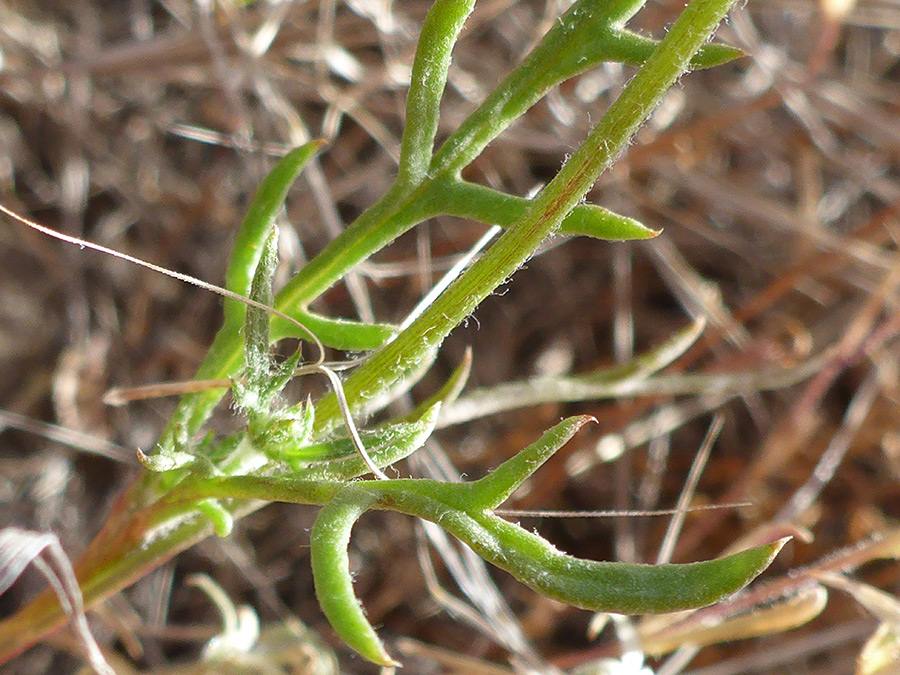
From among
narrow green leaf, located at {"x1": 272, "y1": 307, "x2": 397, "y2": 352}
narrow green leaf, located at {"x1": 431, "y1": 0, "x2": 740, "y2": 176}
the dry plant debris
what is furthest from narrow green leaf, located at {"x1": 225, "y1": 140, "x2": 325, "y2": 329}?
the dry plant debris

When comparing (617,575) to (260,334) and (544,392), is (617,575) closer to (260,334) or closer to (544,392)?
(260,334)

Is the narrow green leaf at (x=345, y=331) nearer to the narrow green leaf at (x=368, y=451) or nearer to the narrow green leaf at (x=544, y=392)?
the narrow green leaf at (x=368, y=451)

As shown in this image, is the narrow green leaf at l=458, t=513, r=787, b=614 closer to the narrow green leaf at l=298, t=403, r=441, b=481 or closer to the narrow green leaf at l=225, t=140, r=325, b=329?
the narrow green leaf at l=298, t=403, r=441, b=481

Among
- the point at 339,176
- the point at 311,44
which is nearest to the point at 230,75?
the point at 311,44

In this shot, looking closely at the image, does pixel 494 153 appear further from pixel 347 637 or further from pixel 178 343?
pixel 347 637

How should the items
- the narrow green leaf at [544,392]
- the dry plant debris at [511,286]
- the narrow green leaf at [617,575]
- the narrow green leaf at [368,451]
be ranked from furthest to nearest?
the dry plant debris at [511,286] → the narrow green leaf at [544,392] → the narrow green leaf at [368,451] → the narrow green leaf at [617,575]

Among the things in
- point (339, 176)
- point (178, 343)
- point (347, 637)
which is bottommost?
point (347, 637)

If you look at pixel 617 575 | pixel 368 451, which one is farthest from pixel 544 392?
pixel 617 575

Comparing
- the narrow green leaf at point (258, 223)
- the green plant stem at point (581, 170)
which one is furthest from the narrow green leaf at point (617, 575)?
the narrow green leaf at point (258, 223)
